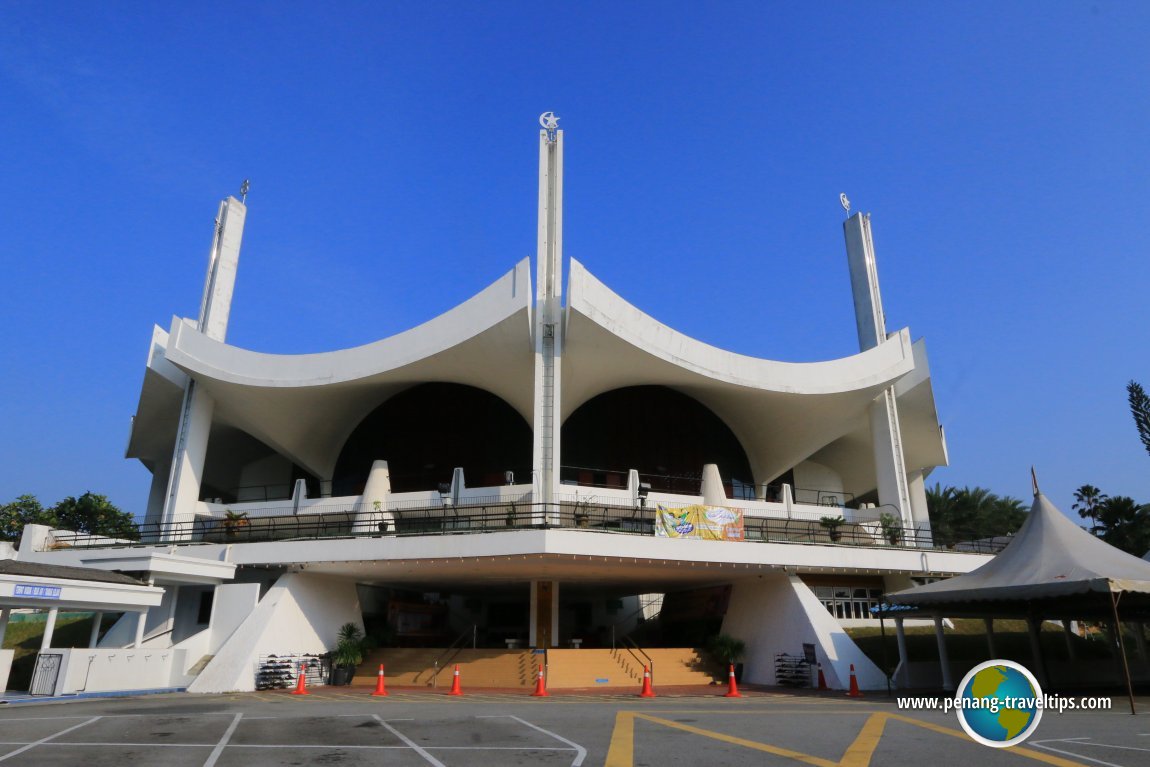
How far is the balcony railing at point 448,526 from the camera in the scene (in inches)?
893

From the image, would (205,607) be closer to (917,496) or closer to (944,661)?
(944,661)

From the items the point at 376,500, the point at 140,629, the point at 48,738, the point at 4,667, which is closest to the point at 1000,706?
the point at 48,738

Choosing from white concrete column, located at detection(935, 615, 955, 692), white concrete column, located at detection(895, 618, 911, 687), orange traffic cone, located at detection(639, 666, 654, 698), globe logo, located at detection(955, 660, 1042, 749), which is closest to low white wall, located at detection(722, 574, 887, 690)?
white concrete column, located at detection(895, 618, 911, 687)

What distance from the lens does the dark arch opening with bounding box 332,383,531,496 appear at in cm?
2989

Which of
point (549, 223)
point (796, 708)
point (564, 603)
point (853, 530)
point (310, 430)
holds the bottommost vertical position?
point (796, 708)

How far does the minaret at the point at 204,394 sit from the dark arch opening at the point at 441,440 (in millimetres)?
6142

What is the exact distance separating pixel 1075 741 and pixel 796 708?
5643 mm

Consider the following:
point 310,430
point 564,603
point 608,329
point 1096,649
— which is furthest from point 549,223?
point 1096,649

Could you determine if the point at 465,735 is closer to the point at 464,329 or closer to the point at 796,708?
the point at 796,708

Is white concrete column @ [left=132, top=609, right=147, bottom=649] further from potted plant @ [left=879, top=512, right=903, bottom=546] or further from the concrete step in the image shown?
potted plant @ [left=879, top=512, right=903, bottom=546]

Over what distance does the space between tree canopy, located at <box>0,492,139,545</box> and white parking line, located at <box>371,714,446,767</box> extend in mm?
38666

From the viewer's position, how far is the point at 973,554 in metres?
25.0

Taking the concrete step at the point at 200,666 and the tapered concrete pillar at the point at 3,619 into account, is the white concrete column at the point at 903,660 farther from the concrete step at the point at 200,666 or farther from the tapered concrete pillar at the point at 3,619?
the tapered concrete pillar at the point at 3,619

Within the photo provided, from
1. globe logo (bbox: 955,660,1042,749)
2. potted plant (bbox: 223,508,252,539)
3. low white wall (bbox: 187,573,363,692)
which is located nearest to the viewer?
globe logo (bbox: 955,660,1042,749)
